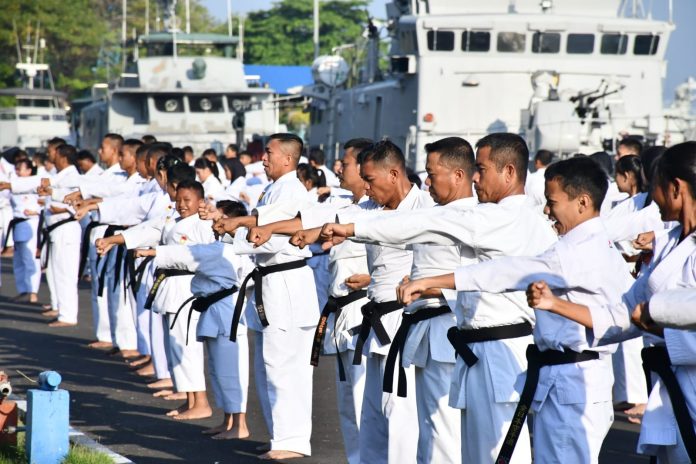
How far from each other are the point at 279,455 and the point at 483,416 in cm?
332

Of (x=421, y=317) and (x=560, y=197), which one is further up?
(x=560, y=197)

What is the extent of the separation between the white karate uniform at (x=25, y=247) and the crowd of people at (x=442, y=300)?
690 cm

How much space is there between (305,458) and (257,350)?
92 cm

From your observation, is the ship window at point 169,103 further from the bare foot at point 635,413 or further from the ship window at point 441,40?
the bare foot at point 635,413

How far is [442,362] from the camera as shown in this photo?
716cm

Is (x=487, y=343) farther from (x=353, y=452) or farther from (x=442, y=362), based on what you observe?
(x=353, y=452)

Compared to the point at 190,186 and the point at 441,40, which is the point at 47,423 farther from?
the point at 441,40

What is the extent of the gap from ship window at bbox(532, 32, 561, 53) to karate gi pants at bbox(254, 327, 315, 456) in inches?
706

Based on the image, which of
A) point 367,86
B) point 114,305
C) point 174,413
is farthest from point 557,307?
point 367,86

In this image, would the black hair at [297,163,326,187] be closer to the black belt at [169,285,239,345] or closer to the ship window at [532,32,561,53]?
the black belt at [169,285,239,345]

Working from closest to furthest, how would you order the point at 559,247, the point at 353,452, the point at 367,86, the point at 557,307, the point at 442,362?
1. the point at 557,307
2. the point at 559,247
3. the point at 442,362
4. the point at 353,452
5. the point at 367,86

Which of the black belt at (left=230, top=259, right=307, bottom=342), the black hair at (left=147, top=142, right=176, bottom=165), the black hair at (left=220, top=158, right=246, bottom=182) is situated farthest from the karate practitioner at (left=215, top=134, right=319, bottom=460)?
the black hair at (left=220, top=158, right=246, bottom=182)

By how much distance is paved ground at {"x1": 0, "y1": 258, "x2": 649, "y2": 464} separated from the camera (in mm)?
9781

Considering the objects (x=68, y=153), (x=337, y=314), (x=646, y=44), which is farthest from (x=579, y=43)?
(x=337, y=314)
